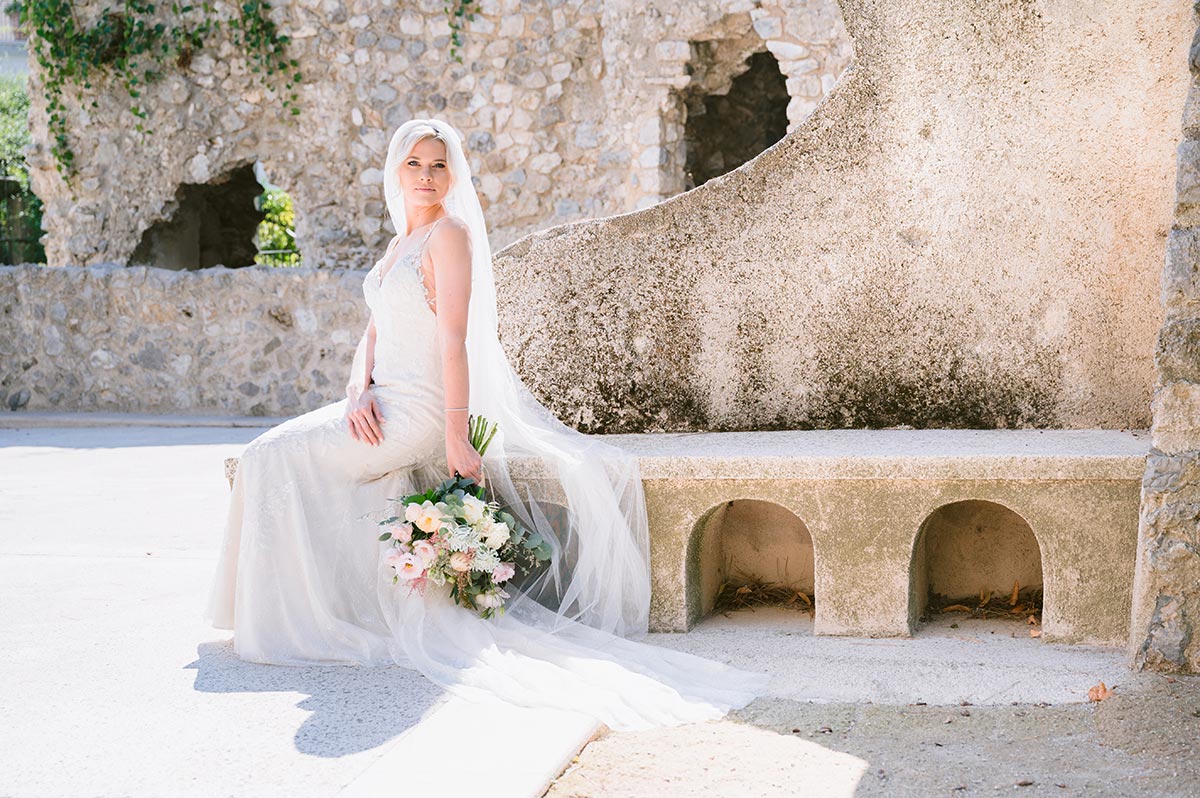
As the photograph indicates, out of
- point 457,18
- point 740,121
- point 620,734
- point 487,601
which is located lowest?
point 620,734

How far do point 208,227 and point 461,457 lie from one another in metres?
11.1

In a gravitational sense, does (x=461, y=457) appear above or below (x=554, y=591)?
above

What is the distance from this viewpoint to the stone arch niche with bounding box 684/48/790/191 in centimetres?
1132

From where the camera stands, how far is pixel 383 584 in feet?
12.0

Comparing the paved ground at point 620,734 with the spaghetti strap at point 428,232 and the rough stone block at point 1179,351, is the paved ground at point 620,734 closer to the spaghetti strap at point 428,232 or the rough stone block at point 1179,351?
Answer: the rough stone block at point 1179,351

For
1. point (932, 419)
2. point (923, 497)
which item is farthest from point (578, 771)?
point (932, 419)

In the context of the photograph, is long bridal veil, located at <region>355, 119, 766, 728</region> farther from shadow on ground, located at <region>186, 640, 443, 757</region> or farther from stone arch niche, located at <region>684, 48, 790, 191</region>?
stone arch niche, located at <region>684, 48, 790, 191</region>

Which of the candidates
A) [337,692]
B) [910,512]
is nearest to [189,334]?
[337,692]

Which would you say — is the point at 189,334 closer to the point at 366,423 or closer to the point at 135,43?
the point at 135,43

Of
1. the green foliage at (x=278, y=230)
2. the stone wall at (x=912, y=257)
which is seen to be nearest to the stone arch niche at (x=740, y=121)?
the green foliage at (x=278, y=230)

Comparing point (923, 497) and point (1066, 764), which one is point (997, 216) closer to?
point (923, 497)

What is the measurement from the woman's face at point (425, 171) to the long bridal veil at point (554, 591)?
33 millimetres

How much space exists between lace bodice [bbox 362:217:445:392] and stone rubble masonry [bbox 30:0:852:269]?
21.6 ft

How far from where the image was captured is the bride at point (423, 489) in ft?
11.4
